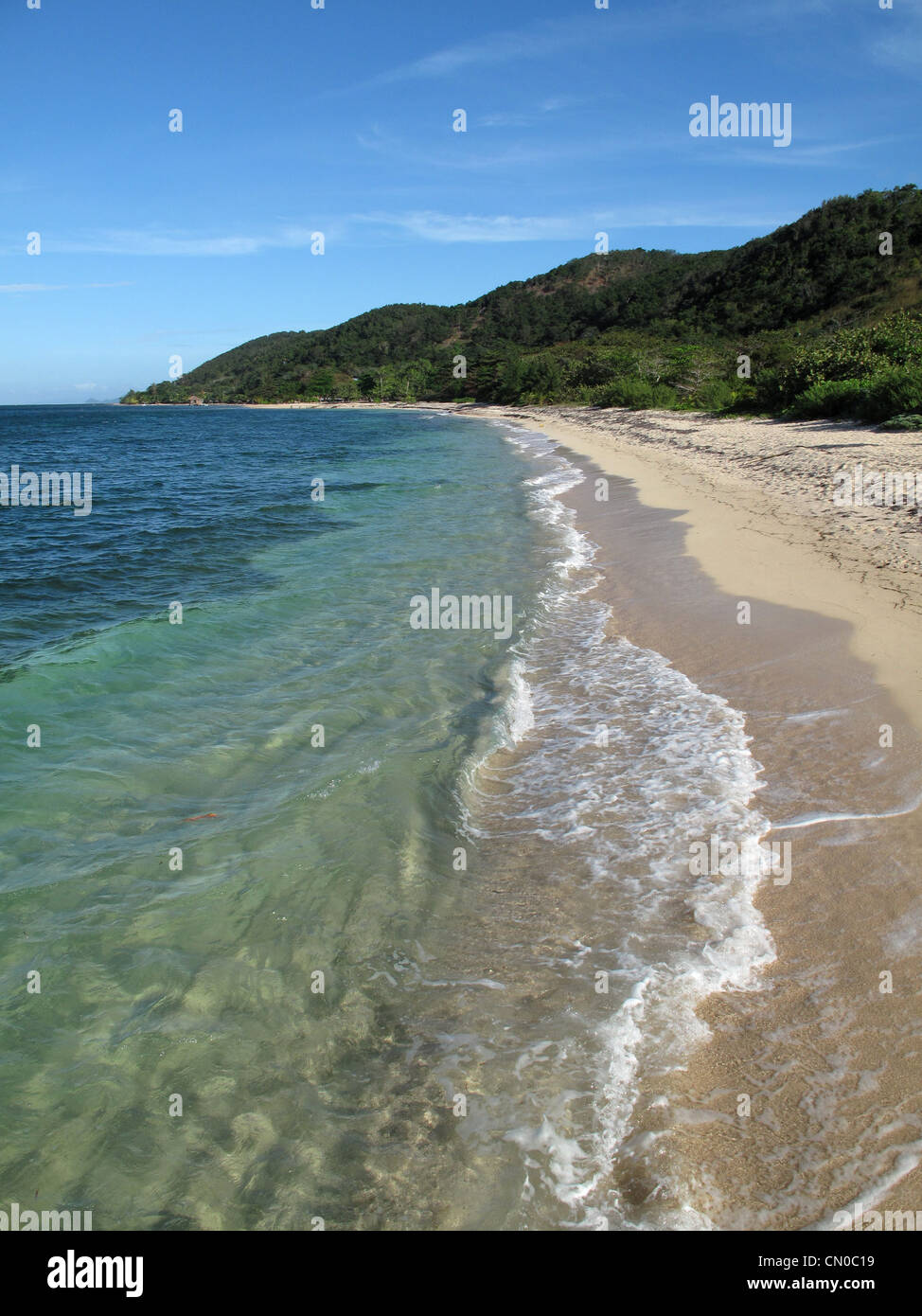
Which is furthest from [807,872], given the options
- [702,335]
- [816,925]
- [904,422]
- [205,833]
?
[702,335]

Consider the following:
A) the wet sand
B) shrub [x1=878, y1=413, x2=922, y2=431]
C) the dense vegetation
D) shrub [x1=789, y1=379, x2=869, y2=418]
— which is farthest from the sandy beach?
the dense vegetation

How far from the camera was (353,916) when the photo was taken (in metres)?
4.22

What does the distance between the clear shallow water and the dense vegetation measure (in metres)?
19.0

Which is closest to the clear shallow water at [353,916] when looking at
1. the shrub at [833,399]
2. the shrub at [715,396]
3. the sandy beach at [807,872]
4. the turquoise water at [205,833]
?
the turquoise water at [205,833]

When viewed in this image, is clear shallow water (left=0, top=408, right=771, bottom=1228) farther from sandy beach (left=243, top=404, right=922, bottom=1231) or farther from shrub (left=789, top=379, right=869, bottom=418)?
shrub (left=789, top=379, right=869, bottom=418)

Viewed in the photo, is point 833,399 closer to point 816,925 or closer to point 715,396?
point 715,396

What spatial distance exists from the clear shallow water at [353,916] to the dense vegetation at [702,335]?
19.0 metres

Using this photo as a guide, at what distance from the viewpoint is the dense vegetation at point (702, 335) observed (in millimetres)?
26750
